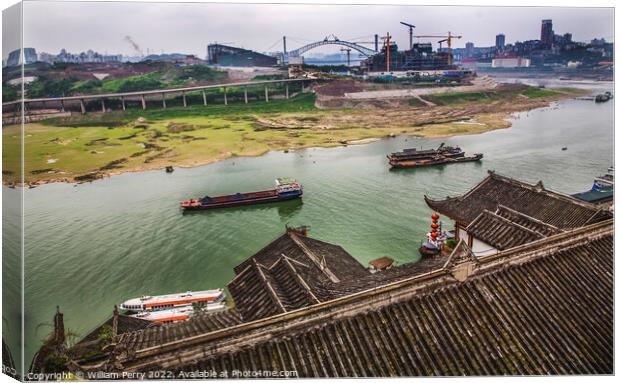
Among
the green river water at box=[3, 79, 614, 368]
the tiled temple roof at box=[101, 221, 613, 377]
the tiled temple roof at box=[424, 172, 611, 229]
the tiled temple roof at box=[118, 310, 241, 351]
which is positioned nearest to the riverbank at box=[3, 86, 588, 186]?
the green river water at box=[3, 79, 614, 368]

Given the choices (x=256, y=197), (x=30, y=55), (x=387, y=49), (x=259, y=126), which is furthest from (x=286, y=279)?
(x=256, y=197)

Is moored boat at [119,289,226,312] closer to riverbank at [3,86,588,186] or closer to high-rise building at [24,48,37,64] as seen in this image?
riverbank at [3,86,588,186]

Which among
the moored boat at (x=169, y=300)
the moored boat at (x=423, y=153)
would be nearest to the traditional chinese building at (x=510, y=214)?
the moored boat at (x=423, y=153)

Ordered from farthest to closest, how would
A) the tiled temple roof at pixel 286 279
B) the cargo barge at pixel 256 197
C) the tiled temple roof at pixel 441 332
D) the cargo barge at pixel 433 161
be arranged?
1. the cargo barge at pixel 433 161
2. the cargo barge at pixel 256 197
3. the tiled temple roof at pixel 286 279
4. the tiled temple roof at pixel 441 332

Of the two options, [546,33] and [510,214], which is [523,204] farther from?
[546,33]

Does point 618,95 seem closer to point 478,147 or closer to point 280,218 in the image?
point 478,147

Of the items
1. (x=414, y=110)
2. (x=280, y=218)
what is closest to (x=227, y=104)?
(x=280, y=218)

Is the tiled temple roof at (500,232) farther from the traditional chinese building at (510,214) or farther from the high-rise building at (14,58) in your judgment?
the high-rise building at (14,58)
